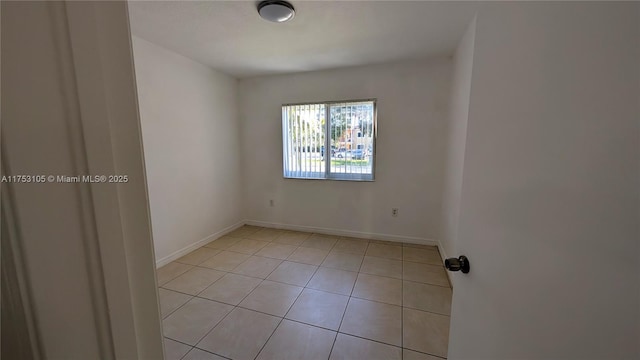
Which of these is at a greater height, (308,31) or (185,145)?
(308,31)

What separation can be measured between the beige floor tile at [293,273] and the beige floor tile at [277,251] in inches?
8.0

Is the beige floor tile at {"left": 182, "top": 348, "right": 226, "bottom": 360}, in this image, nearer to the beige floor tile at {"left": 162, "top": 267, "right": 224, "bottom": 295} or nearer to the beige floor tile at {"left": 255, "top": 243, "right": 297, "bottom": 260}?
the beige floor tile at {"left": 162, "top": 267, "right": 224, "bottom": 295}

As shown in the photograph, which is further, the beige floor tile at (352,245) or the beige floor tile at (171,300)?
the beige floor tile at (352,245)

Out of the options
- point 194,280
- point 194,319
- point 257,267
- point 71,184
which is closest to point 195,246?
point 194,280

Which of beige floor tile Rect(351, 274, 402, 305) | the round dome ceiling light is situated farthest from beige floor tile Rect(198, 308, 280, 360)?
the round dome ceiling light

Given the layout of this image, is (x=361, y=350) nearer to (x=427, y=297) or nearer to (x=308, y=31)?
(x=427, y=297)

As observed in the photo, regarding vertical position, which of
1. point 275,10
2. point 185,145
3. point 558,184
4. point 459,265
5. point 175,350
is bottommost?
point 175,350

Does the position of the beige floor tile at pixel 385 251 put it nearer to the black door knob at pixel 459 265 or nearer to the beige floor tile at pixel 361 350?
the beige floor tile at pixel 361 350

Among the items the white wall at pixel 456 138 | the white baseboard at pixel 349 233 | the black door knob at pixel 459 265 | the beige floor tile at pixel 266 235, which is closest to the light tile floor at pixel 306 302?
the white baseboard at pixel 349 233

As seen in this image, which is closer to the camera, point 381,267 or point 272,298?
point 272,298

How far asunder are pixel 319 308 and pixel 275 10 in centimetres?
236

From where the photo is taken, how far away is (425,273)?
243 centimetres

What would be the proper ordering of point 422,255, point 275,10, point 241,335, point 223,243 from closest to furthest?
point 241,335 < point 275,10 < point 422,255 < point 223,243

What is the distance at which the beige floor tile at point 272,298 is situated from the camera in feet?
6.28
